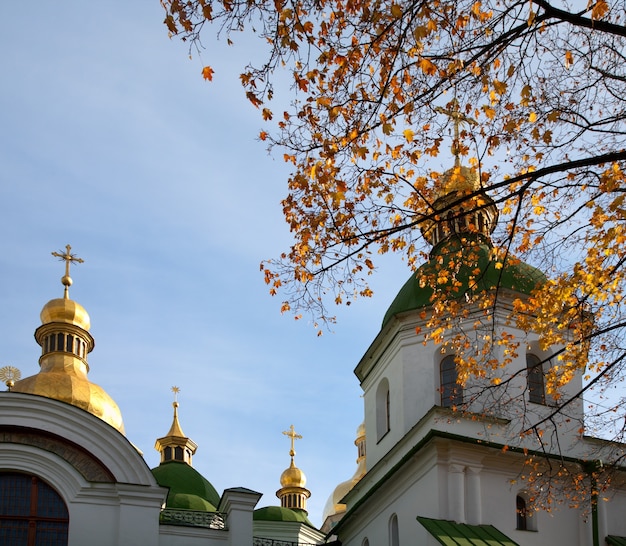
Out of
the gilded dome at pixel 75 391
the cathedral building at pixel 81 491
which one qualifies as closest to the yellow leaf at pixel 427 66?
the cathedral building at pixel 81 491

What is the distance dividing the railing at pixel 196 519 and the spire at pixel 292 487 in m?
18.0

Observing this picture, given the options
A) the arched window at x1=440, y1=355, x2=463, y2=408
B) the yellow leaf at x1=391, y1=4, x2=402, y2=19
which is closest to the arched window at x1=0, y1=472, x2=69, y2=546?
the arched window at x1=440, y1=355, x2=463, y2=408

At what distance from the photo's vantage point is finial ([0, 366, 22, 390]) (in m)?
31.1

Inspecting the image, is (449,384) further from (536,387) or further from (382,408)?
(382,408)

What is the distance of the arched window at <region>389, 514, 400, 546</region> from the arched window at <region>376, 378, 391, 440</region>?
217cm

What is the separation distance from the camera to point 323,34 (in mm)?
10703

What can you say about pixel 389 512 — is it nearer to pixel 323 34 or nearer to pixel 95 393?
pixel 323 34

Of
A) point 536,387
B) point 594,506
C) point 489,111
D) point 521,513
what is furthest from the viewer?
point 536,387

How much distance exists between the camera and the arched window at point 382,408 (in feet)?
71.3

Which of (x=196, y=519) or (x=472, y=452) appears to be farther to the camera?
(x=196, y=519)

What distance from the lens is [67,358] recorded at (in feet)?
110

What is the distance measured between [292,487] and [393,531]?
20.8 meters

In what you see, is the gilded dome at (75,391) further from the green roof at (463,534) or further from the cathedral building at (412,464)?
the green roof at (463,534)

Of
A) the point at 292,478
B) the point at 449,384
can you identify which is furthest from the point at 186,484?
the point at 449,384
